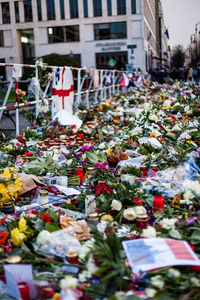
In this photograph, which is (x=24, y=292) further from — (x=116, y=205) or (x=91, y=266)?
(x=116, y=205)

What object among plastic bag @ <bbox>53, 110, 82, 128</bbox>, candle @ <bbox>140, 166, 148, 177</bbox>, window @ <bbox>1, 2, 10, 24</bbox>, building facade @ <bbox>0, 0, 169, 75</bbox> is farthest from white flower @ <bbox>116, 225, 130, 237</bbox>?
window @ <bbox>1, 2, 10, 24</bbox>

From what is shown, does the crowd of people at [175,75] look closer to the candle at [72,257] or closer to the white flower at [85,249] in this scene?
the white flower at [85,249]

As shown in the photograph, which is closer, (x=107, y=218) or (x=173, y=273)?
(x=173, y=273)

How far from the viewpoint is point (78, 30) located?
1877 inches

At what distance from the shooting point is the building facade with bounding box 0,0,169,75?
4609 centimetres

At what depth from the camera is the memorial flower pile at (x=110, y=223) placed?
7.46 feet

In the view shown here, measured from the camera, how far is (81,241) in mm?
2852

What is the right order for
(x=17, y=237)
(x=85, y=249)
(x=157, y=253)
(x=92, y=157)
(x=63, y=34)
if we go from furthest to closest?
(x=63, y=34), (x=92, y=157), (x=17, y=237), (x=85, y=249), (x=157, y=253)

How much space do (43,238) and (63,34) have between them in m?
47.5

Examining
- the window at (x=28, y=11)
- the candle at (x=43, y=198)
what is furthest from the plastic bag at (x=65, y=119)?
the window at (x=28, y=11)

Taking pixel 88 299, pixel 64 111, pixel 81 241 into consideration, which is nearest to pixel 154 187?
pixel 81 241

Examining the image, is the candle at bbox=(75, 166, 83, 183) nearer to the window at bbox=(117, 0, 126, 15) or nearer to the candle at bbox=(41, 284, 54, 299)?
the candle at bbox=(41, 284, 54, 299)

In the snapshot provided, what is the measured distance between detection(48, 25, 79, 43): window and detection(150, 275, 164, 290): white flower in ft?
155

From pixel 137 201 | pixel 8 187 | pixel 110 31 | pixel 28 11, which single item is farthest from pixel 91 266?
pixel 28 11
